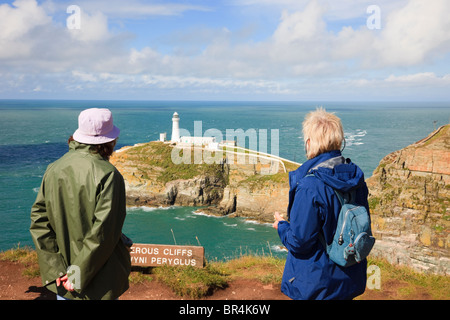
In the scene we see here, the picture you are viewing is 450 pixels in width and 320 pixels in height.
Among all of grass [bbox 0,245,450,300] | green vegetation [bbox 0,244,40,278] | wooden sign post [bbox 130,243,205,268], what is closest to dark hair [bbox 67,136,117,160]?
grass [bbox 0,245,450,300]

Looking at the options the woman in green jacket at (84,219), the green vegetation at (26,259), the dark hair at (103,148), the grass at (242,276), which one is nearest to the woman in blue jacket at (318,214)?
the woman in green jacket at (84,219)

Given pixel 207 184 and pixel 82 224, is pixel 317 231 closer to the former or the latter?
pixel 82 224

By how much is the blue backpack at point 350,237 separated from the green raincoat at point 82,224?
1.70 m

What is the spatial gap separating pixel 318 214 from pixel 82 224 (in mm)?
1832

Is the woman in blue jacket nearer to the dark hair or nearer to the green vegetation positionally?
the dark hair

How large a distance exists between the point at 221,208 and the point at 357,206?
41176 mm

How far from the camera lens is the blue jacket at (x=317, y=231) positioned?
2.84m

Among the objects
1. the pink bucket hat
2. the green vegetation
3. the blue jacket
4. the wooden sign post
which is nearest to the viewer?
the blue jacket

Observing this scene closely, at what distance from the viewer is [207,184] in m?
47.4

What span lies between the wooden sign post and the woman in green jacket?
3.96 meters

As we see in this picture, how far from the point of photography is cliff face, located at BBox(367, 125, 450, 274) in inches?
973

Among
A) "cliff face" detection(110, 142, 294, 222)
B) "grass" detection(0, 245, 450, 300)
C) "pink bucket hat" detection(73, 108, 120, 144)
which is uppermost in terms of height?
"pink bucket hat" detection(73, 108, 120, 144)

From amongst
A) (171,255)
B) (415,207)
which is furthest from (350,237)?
(415,207)

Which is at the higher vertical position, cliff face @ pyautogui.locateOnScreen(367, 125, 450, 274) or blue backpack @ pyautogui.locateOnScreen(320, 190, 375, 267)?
blue backpack @ pyautogui.locateOnScreen(320, 190, 375, 267)
